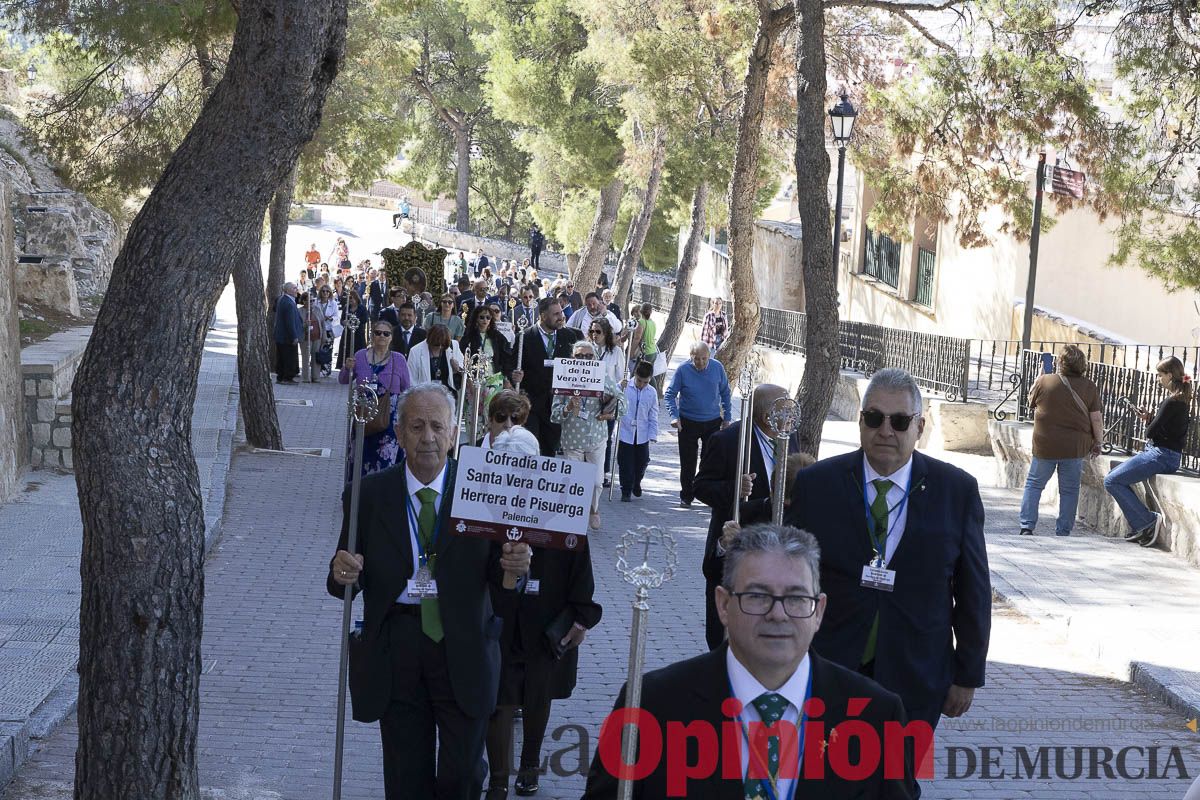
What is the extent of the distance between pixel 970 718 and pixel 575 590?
124 inches

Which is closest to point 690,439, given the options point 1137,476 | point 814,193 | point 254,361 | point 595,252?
point 814,193

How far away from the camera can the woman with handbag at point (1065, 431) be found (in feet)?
44.0

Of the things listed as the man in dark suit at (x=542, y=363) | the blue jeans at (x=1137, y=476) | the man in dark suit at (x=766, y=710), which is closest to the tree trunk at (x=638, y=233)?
the man in dark suit at (x=542, y=363)

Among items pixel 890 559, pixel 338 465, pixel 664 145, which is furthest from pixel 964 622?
pixel 664 145

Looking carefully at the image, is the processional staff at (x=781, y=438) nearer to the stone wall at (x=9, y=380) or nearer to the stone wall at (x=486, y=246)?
the stone wall at (x=9, y=380)

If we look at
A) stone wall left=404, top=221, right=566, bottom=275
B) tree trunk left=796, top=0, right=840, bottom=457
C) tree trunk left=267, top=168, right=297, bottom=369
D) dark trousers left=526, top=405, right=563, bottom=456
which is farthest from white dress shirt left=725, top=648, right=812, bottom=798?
stone wall left=404, top=221, right=566, bottom=275

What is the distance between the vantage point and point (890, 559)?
5.06 metres

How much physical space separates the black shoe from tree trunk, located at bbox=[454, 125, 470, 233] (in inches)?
2334

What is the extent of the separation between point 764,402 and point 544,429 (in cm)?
672

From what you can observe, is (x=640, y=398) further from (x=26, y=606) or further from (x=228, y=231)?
(x=228, y=231)

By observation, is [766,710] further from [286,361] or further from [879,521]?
[286,361]

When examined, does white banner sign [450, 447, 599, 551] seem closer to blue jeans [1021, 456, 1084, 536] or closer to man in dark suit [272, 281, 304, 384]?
blue jeans [1021, 456, 1084, 536]

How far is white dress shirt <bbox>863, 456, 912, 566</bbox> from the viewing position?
5102mm

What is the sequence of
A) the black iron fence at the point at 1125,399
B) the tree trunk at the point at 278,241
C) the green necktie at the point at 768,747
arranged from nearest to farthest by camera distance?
the green necktie at the point at 768,747 < the black iron fence at the point at 1125,399 < the tree trunk at the point at 278,241
